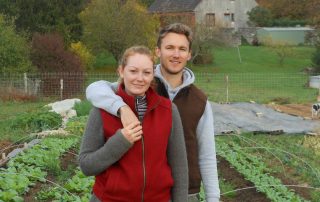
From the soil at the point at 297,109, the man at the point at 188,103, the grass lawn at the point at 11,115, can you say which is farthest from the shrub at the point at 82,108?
the man at the point at 188,103

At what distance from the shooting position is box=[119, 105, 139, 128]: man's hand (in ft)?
8.08

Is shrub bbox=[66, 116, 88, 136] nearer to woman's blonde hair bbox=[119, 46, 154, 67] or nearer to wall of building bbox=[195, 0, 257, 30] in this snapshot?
woman's blonde hair bbox=[119, 46, 154, 67]

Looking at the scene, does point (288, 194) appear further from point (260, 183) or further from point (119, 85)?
point (119, 85)

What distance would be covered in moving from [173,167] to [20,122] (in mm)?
9689

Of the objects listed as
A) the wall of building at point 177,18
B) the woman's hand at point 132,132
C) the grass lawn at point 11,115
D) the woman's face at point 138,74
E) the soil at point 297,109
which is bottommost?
the soil at point 297,109

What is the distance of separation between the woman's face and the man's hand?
12 centimetres

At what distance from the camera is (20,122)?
11.8 meters

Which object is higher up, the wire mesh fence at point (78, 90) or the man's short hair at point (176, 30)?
the man's short hair at point (176, 30)

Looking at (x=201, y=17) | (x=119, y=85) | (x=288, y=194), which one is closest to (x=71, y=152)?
Result: (x=288, y=194)

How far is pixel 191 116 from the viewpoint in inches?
112

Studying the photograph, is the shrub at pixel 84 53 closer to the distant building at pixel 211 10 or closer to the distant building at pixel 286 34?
the distant building at pixel 211 10

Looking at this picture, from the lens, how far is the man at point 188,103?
2.84 m

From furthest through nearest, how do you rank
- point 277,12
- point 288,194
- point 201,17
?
point 277,12
point 201,17
point 288,194

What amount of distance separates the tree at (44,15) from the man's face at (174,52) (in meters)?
24.6
